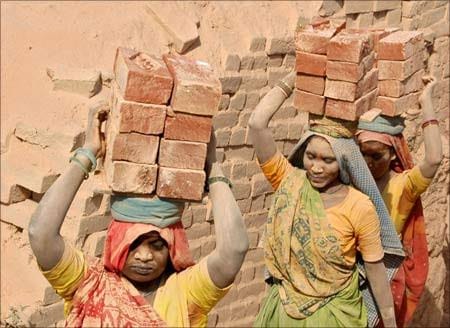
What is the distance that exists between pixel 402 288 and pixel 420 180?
66 cm

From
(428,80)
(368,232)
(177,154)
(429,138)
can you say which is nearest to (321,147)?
(368,232)

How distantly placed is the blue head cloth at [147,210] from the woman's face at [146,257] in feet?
0.19

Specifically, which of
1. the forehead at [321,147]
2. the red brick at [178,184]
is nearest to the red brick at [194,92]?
the red brick at [178,184]

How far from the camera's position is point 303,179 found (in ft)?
18.9

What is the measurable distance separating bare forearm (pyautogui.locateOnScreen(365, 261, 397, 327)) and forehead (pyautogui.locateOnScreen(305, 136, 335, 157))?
0.63 m

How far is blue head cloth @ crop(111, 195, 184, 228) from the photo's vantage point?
168 inches

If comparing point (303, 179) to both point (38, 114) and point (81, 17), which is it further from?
point (81, 17)

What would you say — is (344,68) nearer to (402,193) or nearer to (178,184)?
(402,193)

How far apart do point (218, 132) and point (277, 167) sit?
1436mm

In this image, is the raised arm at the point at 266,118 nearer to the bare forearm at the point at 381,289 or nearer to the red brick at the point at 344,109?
Result: the red brick at the point at 344,109

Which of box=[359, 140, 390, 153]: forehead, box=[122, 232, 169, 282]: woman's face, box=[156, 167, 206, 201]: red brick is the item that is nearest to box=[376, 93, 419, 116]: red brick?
box=[359, 140, 390, 153]: forehead

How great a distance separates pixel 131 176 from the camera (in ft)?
13.9

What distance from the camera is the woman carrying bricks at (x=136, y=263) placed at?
420cm

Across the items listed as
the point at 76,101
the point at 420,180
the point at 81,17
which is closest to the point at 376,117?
the point at 420,180
